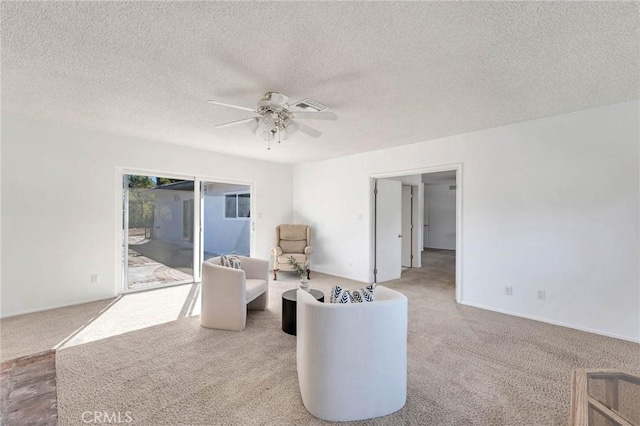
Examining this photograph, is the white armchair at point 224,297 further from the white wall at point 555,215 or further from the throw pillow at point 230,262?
the white wall at point 555,215

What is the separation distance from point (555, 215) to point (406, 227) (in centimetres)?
378

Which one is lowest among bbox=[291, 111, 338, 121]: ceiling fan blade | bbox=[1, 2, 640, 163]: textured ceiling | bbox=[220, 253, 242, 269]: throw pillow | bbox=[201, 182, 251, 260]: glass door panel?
bbox=[220, 253, 242, 269]: throw pillow

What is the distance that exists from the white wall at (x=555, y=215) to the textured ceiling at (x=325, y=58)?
1.24 feet

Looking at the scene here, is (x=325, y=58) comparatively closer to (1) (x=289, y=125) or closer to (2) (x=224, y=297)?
(1) (x=289, y=125)

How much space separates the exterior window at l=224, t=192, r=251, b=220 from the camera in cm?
609

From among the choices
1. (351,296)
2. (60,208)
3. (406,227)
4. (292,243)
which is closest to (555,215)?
(351,296)

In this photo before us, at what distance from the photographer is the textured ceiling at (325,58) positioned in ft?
5.57

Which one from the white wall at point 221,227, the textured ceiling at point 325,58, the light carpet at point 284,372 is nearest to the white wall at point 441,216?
the white wall at point 221,227

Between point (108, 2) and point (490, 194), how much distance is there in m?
4.44

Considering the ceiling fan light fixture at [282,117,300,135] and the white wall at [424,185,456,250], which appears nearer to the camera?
the ceiling fan light fixture at [282,117,300,135]

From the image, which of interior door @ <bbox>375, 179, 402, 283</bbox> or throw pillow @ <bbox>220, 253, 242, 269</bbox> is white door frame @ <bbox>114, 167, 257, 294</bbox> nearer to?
throw pillow @ <bbox>220, 253, 242, 269</bbox>

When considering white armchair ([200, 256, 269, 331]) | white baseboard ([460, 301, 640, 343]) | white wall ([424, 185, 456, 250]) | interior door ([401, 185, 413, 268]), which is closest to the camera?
white baseboard ([460, 301, 640, 343])

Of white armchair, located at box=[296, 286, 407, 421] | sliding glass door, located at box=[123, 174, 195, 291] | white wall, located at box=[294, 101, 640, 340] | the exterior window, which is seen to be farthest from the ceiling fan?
the exterior window

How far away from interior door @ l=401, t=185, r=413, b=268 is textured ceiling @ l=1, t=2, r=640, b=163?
3.66m
